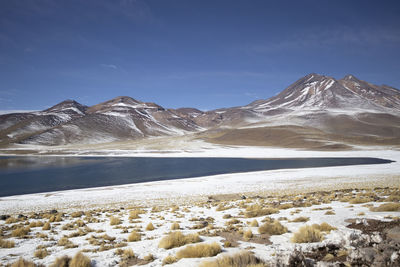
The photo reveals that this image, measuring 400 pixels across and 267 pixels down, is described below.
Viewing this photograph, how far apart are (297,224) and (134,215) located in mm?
8256

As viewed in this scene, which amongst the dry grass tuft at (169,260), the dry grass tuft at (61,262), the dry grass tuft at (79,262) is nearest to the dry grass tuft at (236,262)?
the dry grass tuft at (169,260)

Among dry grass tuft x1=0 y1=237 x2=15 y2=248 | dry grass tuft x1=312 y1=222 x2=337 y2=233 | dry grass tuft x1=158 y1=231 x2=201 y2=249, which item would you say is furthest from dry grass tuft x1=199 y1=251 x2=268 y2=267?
dry grass tuft x1=0 y1=237 x2=15 y2=248

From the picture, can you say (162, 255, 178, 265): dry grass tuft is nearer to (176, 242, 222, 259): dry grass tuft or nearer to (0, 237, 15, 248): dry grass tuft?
(176, 242, 222, 259): dry grass tuft

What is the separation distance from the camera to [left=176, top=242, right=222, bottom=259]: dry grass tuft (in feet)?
22.6

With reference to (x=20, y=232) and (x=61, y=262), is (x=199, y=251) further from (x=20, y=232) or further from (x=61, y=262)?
(x=20, y=232)

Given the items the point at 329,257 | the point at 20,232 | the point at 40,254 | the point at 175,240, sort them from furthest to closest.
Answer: the point at 20,232, the point at 175,240, the point at 40,254, the point at 329,257

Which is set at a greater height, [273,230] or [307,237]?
[307,237]

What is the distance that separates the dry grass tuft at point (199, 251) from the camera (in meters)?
6.89

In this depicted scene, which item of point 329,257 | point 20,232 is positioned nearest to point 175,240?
point 329,257

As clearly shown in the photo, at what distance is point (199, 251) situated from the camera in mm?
6898

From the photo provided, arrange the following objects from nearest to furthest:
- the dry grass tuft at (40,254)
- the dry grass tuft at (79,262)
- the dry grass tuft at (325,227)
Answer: the dry grass tuft at (79,262) → the dry grass tuft at (40,254) → the dry grass tuft at (325,227)

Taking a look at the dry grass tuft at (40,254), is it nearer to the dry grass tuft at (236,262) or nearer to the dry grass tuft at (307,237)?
the dry grass tuft at (236,262)

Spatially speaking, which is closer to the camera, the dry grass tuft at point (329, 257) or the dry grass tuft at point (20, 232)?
the dry grass tuft at point (329, 257)

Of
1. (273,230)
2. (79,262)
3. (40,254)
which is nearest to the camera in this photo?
(79,262)
